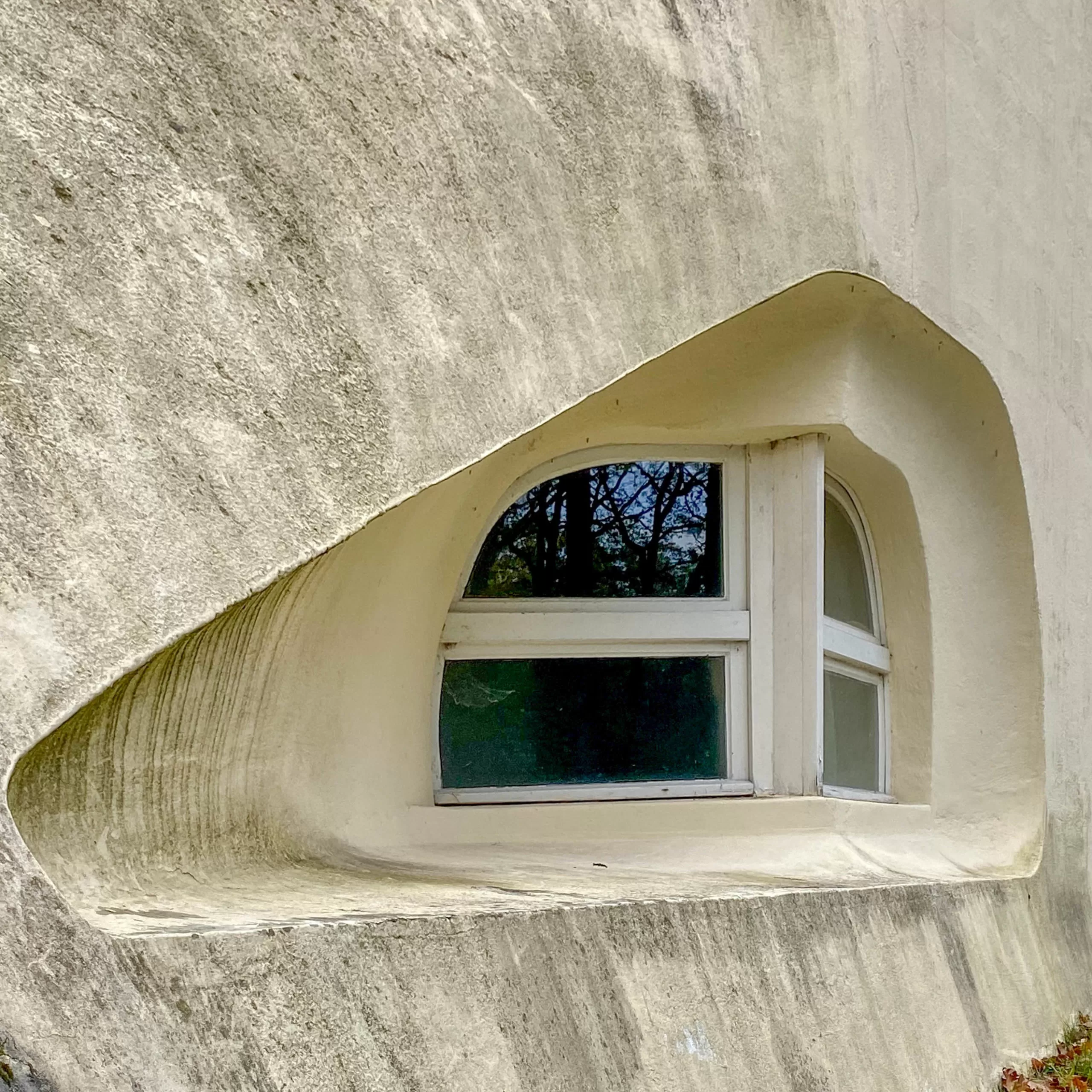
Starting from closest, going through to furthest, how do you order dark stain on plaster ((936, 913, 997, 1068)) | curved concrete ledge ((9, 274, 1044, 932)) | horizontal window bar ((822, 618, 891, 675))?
curved concrete ledge ((9, 274, 1044, 932))
dark stain on plaster ((936, 913, 997, 1068))
horizontal window bar ((822, 618, 891, 675))

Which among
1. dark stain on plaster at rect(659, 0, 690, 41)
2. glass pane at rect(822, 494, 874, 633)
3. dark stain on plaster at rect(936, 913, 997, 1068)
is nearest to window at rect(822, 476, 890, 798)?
glass pane at rect(822, 494, 874, 633)

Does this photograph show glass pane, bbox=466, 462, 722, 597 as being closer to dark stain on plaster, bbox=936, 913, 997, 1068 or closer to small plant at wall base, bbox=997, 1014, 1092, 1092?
dark stain on plaster, bbox=936, 913, 997, 1068


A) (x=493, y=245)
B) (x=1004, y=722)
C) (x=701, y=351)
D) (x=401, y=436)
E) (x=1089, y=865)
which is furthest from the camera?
(x=1089, y=865)

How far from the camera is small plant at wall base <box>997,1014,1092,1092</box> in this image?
3871 mm

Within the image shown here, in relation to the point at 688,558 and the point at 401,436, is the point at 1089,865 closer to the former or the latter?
the point at 688,558

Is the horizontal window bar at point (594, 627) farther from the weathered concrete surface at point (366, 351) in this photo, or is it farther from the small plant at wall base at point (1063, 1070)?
the small plant at wall base at point (1063, 1070)

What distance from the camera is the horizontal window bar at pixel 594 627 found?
3898 millimetres

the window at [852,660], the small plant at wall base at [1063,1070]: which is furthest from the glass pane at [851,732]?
the small plant at wall base at [1063,1070]

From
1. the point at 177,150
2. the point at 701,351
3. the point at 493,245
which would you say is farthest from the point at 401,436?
the point at 701,351

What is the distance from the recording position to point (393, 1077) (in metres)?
2.08

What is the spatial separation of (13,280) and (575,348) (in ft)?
3.83

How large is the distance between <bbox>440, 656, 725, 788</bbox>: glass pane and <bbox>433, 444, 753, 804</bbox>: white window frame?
0.03 m

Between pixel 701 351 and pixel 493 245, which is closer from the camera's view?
pixel 493 245

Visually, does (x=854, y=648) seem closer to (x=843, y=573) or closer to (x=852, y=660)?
(x=852, y=660)
